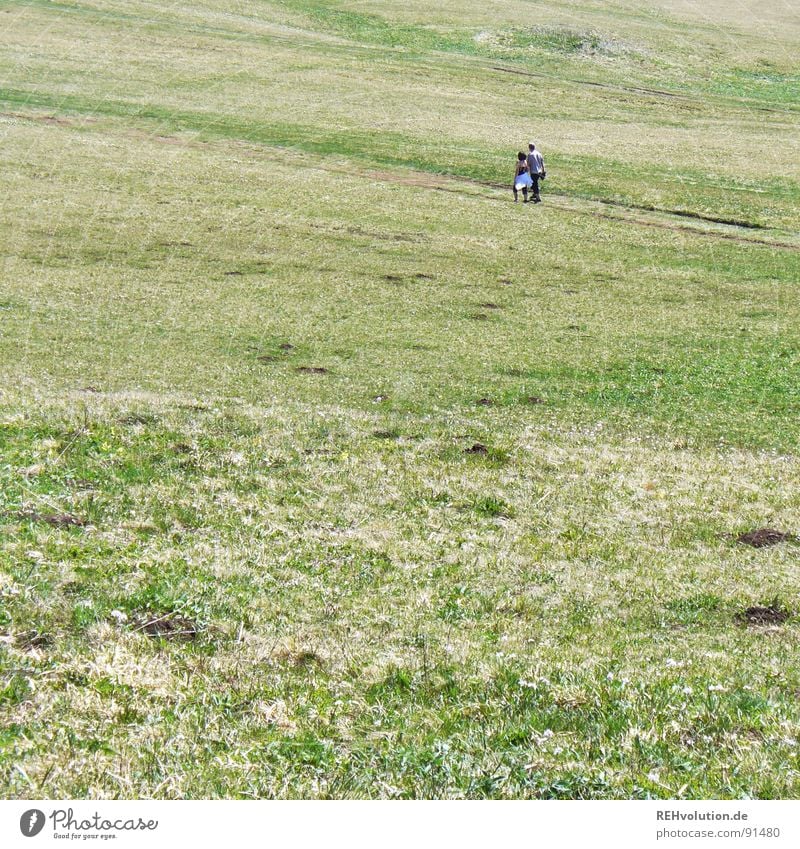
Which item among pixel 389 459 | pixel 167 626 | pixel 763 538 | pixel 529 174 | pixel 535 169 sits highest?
pixel 535 169

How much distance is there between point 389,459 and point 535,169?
39.9 m

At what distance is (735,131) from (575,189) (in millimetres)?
25979

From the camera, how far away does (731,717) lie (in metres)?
9.45

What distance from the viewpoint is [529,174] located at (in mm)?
56281

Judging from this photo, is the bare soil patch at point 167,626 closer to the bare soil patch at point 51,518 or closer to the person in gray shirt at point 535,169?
the bare soil patch at point 51,518

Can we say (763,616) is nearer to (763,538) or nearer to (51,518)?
(763,538)

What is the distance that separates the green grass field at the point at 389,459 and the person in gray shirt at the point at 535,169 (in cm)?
156

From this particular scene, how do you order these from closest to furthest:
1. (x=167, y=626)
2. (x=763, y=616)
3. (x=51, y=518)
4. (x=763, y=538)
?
(x=167, y=626) < (x=763, y=616) < (x=51, y=518) < (x=763, y=538)

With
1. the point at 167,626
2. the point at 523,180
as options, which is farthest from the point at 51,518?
the point at 523,180
